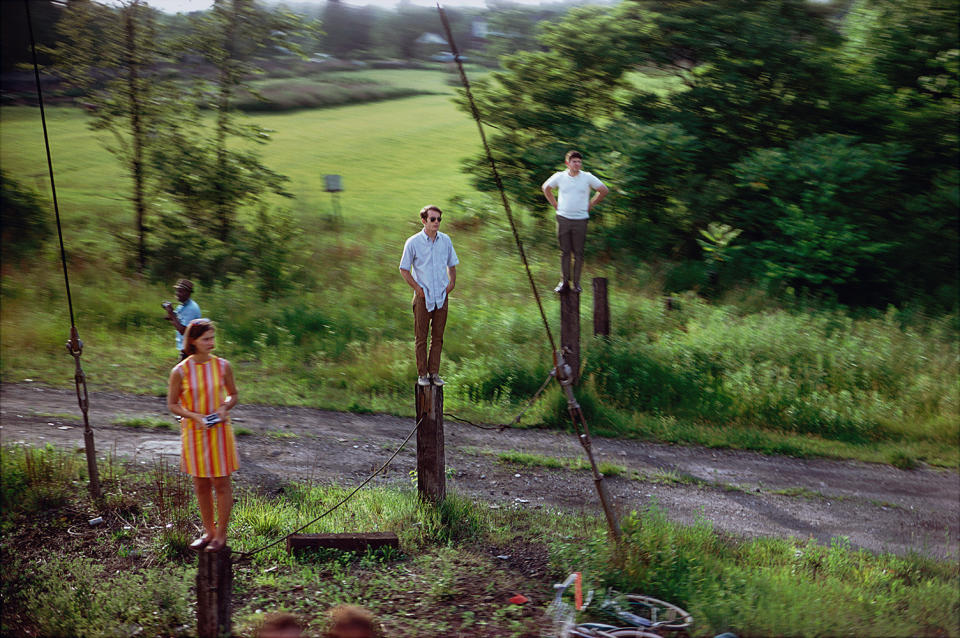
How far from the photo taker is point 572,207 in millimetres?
11969

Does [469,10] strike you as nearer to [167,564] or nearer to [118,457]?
[118,457]

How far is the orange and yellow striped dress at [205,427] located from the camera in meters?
6.11

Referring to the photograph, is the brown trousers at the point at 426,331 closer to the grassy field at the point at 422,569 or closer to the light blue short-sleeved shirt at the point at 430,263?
the light blue short-sleeved shirt at the point at 430,263

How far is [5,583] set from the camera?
21.6 ft

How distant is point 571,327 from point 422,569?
5262 millimetres

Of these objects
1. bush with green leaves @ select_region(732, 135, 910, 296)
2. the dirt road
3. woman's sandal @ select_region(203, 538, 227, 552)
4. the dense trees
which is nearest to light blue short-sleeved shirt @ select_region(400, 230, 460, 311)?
the dirt road

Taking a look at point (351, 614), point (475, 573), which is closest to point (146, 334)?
point (475, 573)

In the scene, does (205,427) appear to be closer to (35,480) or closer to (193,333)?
(193,333)

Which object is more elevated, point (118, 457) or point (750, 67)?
point (750, 67)

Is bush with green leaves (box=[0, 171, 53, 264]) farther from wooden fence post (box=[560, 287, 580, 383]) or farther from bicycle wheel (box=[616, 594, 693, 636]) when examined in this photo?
bicycle wheel (box=[616, 594, 693, 636])

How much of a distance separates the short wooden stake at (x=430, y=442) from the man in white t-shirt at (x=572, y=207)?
4.32m

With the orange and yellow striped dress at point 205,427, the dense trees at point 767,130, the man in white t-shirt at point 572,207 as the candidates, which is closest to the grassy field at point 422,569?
the orange and yellow striped dress at point 205,427

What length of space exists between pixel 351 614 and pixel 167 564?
3.94 meters

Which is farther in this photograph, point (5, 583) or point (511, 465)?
point (511, 465)
